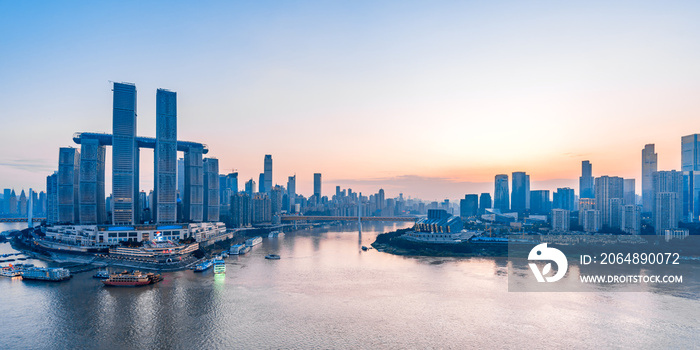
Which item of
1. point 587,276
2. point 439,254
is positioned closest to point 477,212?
point 439,254

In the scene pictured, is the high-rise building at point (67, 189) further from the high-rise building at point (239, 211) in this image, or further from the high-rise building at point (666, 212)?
the high-rise building at point (666, 212)

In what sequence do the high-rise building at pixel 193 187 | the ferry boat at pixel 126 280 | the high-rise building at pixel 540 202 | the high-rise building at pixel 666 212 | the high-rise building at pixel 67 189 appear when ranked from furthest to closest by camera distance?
the high-rise building at pixel 540 202 < the high-rise building at pixel 193 187 < the high-rise building at pixel 666 212 < the high-rise building at pixel 67 189 < the ferry boat at pixel 126 280

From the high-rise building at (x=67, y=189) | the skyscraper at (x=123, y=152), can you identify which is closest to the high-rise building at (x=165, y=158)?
the skyscraper at (x=123, y=152)

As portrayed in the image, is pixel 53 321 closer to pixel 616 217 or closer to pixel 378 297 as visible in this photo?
pixel 378 297

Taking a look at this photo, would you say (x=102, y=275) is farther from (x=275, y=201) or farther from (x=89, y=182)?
(x=275, y=201)

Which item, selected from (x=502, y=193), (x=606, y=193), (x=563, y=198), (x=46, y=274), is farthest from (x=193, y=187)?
(x=563, y=198)

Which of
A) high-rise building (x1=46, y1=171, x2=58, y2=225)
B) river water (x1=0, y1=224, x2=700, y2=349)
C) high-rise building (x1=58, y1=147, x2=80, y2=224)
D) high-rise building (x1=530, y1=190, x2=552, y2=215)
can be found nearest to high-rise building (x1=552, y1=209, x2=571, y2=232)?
river water (x1=0, y1=224, x2=700, y2=349)
